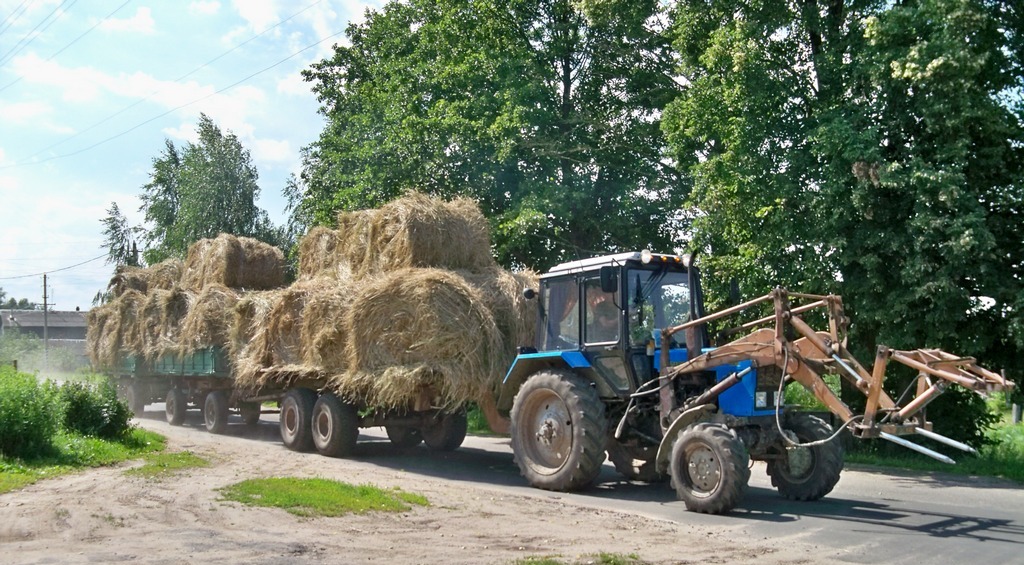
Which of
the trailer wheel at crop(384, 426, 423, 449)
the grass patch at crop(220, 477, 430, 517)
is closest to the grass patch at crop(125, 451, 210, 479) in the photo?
the grass patch at crop(220, 477, 430, 517)

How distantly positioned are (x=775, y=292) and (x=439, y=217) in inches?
252

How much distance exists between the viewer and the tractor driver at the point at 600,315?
11.5m

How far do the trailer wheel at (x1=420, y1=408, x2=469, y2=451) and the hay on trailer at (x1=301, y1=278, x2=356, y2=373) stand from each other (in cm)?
224

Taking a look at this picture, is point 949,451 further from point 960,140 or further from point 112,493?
point 112,493

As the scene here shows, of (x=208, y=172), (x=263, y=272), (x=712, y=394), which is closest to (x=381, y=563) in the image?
(x=712, y=394)

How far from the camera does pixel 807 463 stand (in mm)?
10656

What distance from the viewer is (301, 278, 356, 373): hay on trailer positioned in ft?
48.1

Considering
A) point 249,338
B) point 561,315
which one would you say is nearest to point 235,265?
point 249,338

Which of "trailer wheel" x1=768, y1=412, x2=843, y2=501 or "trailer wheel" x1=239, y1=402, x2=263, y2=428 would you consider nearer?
"trailer wheel" x1=768, y1=412, x2=843, y2=501

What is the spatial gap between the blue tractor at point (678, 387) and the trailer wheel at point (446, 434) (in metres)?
3.50

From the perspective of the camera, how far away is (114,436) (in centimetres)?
1534

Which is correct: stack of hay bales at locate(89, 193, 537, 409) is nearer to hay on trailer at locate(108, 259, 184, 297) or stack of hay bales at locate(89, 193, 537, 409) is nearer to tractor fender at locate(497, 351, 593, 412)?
tractor fender at locate(497, 351, 593, 412)

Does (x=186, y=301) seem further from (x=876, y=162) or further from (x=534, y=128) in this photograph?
(x=876, y=162)

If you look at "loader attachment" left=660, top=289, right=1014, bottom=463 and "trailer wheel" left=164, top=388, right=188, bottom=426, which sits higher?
"loader attachment" left=660, top=289, right=1014, bottom=463
